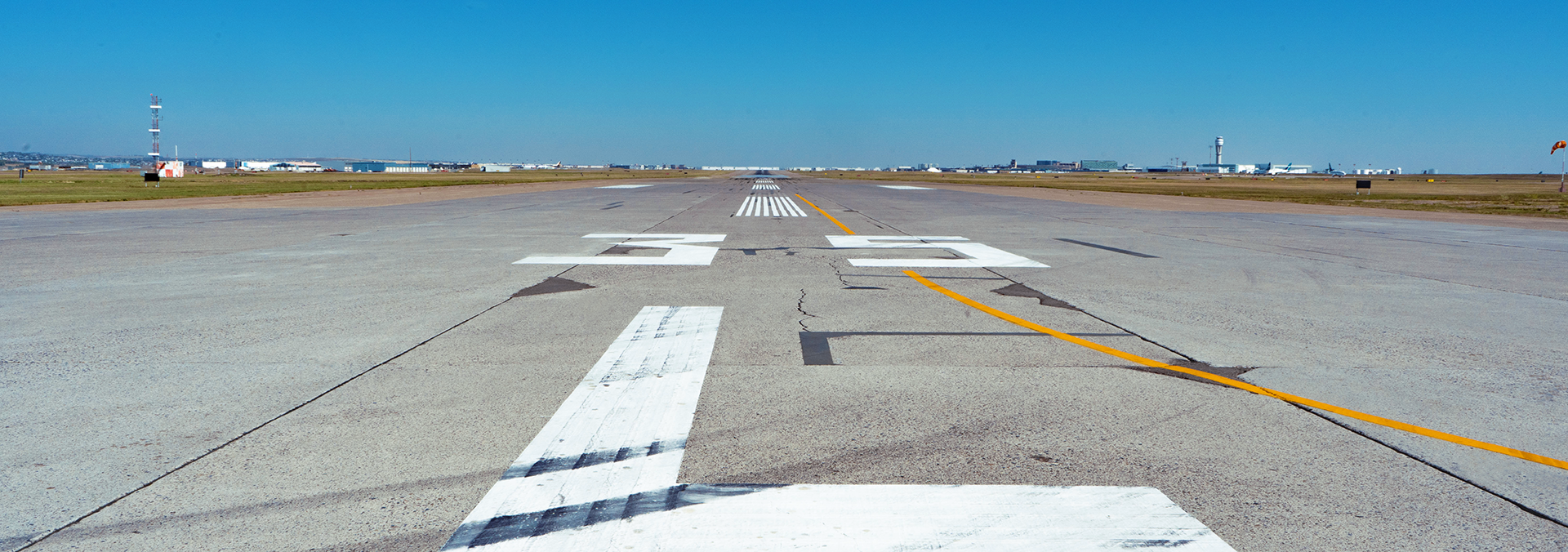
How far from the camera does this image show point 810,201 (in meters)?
36.8

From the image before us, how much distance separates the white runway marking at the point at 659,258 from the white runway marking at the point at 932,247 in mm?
2346

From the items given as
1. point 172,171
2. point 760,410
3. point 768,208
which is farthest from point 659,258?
point 172,171

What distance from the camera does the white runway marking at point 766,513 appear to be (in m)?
3.37

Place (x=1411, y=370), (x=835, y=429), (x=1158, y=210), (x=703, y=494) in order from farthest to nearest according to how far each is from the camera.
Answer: (x=1158, y=210) → (x=1411, y=370) → (x=835, y=429) → (x=703, y=494)

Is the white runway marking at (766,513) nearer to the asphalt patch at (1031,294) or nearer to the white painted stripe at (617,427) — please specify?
the white painted stripe at (617,427)

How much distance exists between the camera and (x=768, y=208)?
30312mm

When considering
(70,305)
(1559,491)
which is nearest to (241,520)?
(1559,491)

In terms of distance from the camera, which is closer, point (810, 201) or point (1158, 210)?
point (1158, 210)

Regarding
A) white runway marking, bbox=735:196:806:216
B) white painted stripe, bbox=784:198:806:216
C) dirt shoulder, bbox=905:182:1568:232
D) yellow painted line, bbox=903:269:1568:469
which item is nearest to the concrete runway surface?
yellow painted line, bbox=903:269:1568:469

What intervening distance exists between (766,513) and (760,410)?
1477 mm

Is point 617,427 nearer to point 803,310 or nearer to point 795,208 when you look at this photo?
point 803,310

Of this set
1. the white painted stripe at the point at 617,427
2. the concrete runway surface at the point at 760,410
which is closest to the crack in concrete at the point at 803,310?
the concrete runway surface at the point at 760,410

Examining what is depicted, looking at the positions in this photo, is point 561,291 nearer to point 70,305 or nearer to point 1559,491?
point 70,305

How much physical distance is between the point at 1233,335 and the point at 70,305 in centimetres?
1078
